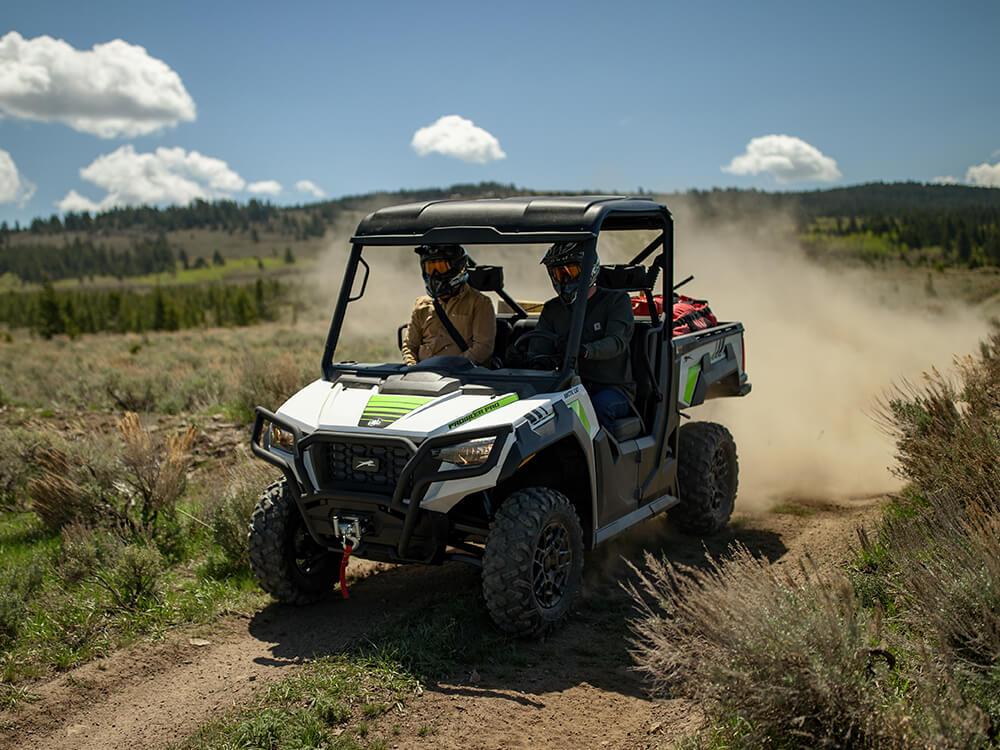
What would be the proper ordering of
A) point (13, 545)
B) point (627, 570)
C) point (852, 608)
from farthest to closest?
1. point (13, 545)
2. point (627, 570)
3. point (852, 608)

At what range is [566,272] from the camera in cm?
618

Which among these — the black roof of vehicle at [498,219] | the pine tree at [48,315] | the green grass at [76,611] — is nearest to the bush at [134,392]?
the green grass at [76,611]

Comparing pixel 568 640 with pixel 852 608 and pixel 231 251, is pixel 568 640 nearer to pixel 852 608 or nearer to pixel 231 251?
pixel 852 608

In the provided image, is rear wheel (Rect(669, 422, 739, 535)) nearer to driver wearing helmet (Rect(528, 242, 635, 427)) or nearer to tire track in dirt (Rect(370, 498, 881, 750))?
driver wearing helmet (Rect(528, 242, 635, 427))

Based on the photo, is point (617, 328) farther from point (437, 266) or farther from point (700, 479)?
→ point (700, 479)

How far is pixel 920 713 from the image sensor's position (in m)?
3.41

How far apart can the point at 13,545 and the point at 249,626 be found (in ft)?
10.5

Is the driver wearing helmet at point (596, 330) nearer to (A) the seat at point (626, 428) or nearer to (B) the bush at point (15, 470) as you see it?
(A) the seat at point (626, 428)

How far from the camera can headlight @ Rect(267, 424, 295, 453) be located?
5.70 metres

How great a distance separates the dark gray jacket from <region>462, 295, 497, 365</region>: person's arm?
0.34 meters

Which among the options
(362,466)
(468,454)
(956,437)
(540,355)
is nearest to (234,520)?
(362,466)

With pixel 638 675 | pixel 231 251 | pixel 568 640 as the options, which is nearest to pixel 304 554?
pixel 568 640

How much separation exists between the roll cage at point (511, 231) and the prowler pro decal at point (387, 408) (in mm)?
497

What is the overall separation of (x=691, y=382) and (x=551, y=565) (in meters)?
2.45
